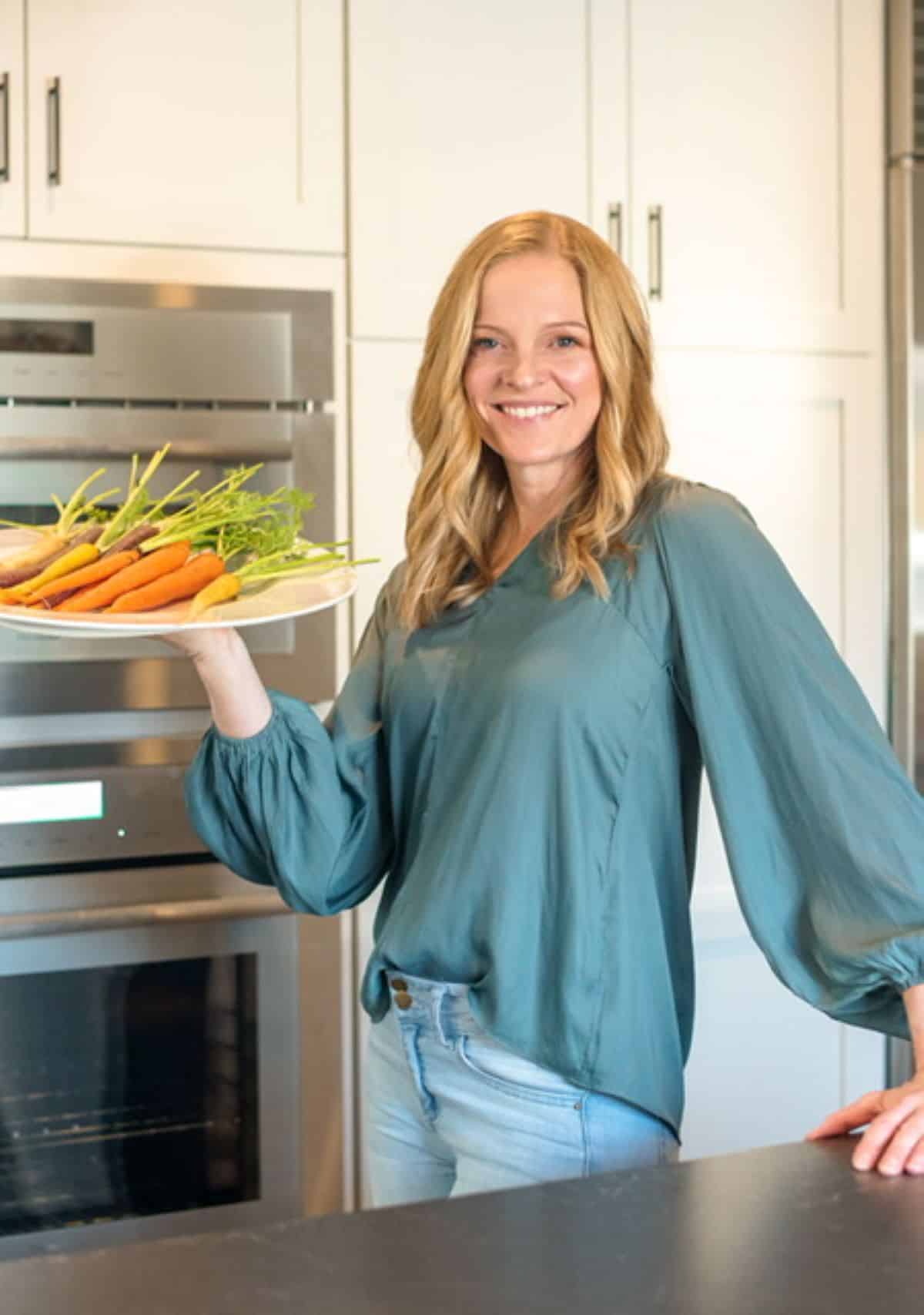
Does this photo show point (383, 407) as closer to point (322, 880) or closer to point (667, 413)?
point (667, 413)

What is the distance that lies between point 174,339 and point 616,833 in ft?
3.52

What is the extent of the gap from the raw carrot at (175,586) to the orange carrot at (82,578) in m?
0.03

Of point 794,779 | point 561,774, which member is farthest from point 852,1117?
point 561,774

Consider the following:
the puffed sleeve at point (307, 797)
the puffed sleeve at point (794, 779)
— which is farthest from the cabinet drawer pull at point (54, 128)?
the puffed sleeve at point (794, 779)

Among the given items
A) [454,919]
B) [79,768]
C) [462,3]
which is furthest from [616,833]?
[462,3]

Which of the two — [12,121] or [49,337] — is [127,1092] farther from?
[12,121]

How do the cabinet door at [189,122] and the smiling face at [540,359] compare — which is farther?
the cabinet door at [189,122]

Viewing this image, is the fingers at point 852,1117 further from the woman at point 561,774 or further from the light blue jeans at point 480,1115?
the light blue jeans at point 480,1115

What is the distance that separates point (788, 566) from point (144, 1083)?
3.96 feet

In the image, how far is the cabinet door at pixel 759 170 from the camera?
7.97 ft

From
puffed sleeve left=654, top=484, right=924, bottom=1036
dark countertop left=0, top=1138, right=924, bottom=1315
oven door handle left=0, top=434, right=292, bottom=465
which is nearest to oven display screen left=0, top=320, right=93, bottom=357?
oven door handle left=0, top=434, right=292, bottom=465

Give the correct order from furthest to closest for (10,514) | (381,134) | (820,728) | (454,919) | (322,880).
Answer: (381,134), (10,514), (322,880), (454,919), (820,728)

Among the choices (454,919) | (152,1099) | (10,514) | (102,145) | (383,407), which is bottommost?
(152,1099)

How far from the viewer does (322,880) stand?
1628 mm
